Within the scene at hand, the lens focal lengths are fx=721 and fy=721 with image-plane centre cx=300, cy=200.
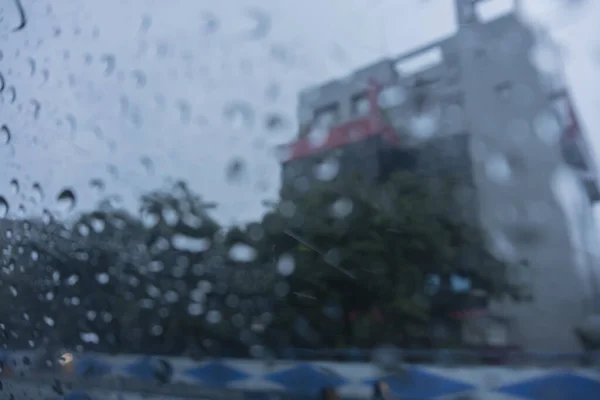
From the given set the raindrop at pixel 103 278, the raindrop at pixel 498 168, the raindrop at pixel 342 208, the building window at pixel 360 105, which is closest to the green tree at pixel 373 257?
the raindrop at pixel 342 208

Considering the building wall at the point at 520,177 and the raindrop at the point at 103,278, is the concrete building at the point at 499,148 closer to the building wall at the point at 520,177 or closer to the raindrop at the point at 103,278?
the building wall at the point at 520,177

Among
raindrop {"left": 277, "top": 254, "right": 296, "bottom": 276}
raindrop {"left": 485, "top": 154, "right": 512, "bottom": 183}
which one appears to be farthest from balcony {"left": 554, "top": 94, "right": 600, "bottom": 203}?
raindrop {"left": 277, "top": 254, "right": 296, "bottom": 276}

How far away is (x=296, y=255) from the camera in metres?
2.46

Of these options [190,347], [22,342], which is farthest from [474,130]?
[22,342]

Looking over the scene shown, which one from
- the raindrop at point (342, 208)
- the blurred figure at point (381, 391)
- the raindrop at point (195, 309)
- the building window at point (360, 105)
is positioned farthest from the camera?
the raindrop at point (195, 309)

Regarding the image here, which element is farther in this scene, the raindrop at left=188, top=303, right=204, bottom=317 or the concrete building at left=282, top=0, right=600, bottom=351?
the raindrop at left=188, top=303, right=204, bottom=317

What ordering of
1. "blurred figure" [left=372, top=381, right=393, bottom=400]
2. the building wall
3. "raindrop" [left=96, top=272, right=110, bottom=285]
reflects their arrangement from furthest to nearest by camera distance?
"raindrop" [left=96, top=272, right=110, bottom=285] < "blurred figure" [left=372, top=381, right=393, bottom=400] < the building wall

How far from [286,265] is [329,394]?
0.47 meters

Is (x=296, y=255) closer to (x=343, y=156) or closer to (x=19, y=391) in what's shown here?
(x=343, y=156)

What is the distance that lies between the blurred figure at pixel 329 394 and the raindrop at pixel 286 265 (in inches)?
16.5

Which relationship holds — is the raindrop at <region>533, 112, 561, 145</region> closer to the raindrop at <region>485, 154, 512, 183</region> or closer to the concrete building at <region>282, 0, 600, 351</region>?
the concrete building at <region>282, 0, 600, 351</region>

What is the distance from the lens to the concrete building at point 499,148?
77.7 inches

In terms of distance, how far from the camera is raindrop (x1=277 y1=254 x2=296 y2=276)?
2.46 metres

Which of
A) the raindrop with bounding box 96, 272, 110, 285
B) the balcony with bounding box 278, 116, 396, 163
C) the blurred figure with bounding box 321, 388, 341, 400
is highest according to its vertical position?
the balcony with bounding box 278, 116, 396, 163
